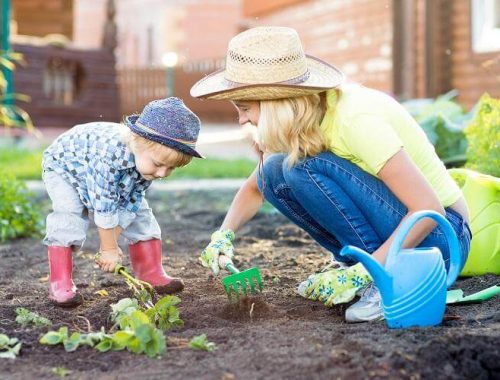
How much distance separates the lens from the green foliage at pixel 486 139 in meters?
4.32

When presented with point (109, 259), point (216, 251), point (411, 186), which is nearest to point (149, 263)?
point (109, 259)

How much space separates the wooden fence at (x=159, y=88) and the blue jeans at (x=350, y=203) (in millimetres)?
16793

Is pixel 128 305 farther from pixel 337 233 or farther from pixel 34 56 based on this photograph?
pixel 34 56

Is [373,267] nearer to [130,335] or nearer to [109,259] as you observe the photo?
[130,335]

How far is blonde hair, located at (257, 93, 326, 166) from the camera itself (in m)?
2.94

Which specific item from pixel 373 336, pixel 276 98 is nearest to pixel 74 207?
pixel 276 98

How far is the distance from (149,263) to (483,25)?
6.25 metres

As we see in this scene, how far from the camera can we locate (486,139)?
440cm

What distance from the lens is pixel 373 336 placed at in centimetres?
263

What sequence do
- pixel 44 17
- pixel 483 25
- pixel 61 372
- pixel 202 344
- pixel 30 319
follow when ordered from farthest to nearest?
pixel 44 17 < pixel 483 25 < pixel 30 319 < pixel 202 344 < pixel 61 372

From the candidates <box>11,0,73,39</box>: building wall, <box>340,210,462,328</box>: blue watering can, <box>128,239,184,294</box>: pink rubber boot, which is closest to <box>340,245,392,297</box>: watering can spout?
<box>340,210,462,328</box>: blue watering can

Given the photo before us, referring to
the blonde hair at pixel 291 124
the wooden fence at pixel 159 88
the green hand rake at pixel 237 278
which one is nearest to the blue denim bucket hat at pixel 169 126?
the blonde hair at pixel 291 124

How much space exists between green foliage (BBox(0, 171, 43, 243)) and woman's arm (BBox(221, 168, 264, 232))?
6.24ft

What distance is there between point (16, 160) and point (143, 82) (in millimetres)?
11621
